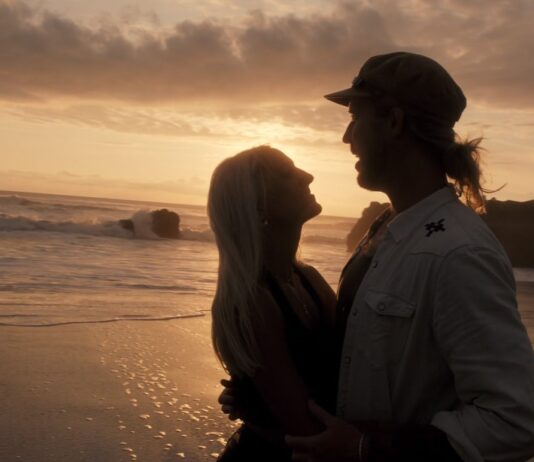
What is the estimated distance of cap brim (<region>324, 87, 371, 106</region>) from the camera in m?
2.50

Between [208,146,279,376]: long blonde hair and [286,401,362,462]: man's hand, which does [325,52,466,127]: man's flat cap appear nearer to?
[208,146,279,376]: long blonde hair

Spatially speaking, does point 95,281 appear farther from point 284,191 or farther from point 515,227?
point 515,227

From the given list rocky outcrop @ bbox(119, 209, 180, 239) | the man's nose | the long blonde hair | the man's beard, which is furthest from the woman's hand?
rocky outcrop @ bbox(119, 209, 180, 239)

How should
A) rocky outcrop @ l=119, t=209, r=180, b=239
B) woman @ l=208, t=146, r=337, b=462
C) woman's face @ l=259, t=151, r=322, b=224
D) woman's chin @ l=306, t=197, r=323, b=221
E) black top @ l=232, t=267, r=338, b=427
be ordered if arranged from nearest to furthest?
woman @ l=208, t=146, r=337, b=462, black top @ l=232, t=267, r=338, b=427, woman's face @ l=259, t=151, r=322, b=224, woman's chin @ l=306, t=197, r=323, b=221, rocky outcrop @ l=119, t=209, r=180, b=239

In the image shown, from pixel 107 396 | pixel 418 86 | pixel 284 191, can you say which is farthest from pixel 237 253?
pixel 107 396

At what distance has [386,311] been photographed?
2.21m

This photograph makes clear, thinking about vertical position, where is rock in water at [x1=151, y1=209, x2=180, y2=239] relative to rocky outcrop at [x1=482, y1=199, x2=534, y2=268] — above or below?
below

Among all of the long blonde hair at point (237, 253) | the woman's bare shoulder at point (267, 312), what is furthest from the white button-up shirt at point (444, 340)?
the long blonde hair at point (237, 253)

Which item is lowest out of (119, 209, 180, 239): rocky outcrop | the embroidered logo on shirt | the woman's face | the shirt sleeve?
(119, 209, 180, 239): rocky outcrop

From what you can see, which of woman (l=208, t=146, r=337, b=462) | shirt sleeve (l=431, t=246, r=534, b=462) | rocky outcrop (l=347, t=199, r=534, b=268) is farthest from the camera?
rocky outcrop (l=347, t=199, r=534, b=268)

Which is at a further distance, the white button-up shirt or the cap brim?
the cap brim

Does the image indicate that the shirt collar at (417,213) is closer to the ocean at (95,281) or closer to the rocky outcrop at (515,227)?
the ocean at (95,281)

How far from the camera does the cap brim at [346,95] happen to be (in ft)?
8.21

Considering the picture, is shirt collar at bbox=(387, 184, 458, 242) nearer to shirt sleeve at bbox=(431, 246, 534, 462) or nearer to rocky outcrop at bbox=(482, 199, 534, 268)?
shirt sleeve at bbox=(431, 246, 534, 462)
